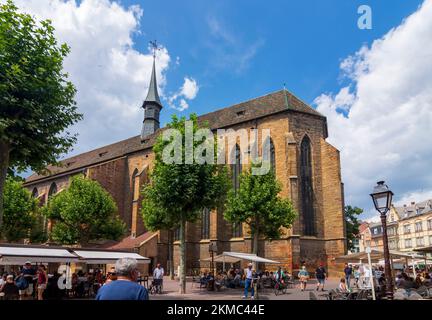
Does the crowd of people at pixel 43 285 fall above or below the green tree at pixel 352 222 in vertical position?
below

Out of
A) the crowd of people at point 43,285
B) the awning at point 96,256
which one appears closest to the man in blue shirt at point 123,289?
the crowd of people at point 43,285

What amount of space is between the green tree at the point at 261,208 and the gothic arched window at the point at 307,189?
5.70m

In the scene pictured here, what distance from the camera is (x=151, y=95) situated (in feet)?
174

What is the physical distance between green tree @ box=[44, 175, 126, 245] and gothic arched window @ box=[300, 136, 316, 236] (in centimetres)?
1830

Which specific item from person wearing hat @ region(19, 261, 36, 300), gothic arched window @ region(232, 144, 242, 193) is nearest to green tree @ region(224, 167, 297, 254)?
gothic arched window @ region(232, 144, 242, 193)

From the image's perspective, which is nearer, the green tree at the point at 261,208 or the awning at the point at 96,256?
the awning at the point at 96,256

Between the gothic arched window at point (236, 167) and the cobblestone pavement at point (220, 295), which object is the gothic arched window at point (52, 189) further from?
the cobblestone pavement at point (220, 295)

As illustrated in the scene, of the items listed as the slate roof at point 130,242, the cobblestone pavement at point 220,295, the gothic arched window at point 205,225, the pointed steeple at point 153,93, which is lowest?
the cobblestone pavement at point 220,295

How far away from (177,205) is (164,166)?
2286 mm

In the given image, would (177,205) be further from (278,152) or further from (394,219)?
(394,219)

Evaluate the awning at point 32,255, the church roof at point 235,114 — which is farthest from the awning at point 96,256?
the church roof at point 235,114

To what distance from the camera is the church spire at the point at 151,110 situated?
50.5m

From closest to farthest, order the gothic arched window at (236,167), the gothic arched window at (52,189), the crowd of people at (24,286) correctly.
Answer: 1. the crowd of people at (24,286)
2. the gothic arched window at (236,167)
3. the gothic arched window at (52,189)

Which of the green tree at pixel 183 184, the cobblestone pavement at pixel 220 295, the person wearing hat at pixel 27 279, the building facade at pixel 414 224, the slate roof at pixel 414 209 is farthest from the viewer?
the slate roof at pixel 414 209
